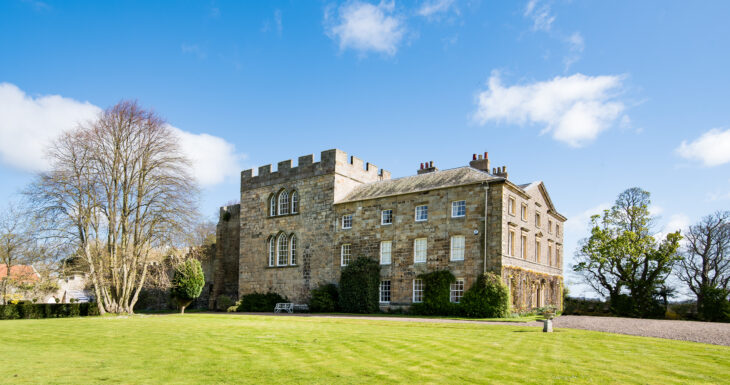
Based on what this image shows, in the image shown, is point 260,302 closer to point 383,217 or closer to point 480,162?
point 383,217

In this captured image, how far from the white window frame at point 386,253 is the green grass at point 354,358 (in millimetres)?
13182

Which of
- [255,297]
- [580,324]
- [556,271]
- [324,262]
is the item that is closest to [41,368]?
[580,324]

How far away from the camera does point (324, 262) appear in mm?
32406

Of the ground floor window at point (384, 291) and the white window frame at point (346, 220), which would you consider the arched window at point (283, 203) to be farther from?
the ground floor window at point (384, 291)

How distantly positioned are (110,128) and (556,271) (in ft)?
94.3

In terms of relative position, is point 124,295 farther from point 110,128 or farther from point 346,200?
point 346,200

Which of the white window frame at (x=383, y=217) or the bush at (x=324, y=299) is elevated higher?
the white window frame at (x=383, y=217)

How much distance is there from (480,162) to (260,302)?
16.7 metres

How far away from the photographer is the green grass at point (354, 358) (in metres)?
9.16

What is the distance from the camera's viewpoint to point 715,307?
26625 millimetres

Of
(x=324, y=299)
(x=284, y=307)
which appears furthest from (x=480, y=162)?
(x=284, y=307)

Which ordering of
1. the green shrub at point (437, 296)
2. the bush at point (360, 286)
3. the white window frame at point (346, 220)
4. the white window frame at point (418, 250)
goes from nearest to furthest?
the green shrub at point (437, 296) → the white window frame at point (418, 250) → the bush at point (360, 286) → the white window frame at point (346, 220)

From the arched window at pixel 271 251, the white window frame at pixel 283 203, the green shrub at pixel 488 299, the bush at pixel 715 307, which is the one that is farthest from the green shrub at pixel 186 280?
the bush at pixel 715 307

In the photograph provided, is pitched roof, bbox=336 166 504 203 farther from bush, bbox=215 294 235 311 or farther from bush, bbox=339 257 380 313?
bush, bbox=215 294 235 311
